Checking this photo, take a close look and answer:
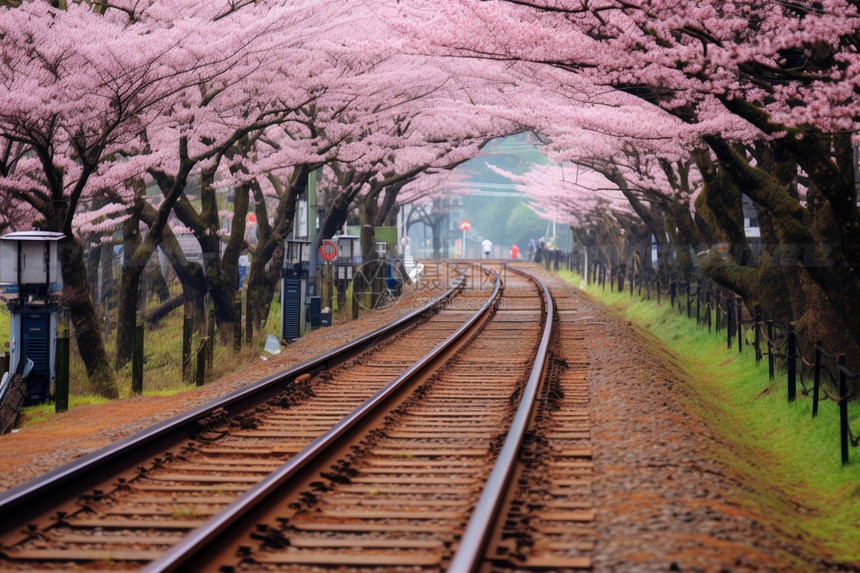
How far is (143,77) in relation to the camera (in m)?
14.3

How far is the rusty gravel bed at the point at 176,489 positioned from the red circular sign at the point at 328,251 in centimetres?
1200

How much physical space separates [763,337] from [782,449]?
12.4 feet

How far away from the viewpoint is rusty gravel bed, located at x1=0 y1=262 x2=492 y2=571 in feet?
17.2

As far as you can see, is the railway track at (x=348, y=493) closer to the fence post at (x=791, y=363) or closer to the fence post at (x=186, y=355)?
the fence post at (x=791, y=363)

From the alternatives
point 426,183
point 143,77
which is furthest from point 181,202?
point 426,183

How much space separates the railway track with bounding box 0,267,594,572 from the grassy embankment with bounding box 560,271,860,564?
1.42 meters

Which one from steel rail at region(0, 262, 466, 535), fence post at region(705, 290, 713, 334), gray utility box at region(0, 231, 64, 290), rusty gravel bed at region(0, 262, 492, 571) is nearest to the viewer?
rusty gravel bed at region(0, 262, 492, 571)

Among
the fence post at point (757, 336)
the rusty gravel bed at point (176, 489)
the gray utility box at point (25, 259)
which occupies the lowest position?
the rusty gravel bed at point (176, 489)

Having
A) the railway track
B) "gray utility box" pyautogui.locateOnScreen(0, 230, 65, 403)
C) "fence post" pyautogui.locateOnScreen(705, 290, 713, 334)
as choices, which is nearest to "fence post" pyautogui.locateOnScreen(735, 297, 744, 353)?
"fence post" pyautogui.locateOnScreen(705, 290, 713, 334)

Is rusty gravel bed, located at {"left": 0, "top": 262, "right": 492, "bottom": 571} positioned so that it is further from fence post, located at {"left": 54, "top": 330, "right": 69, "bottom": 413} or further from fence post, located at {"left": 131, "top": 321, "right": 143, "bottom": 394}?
fence post, located at {"left": 131, "top": 321, "right": 143, "bottom": 394}

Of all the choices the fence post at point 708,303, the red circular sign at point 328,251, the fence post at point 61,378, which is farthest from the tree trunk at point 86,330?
the fence post at point 708,303

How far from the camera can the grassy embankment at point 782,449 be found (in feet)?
22.7

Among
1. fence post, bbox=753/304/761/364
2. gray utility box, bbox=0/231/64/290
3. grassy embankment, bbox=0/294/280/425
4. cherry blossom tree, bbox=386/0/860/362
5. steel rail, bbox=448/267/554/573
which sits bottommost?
grassy embankment, bbox=0/294/280/425

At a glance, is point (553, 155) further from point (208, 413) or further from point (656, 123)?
point (208, 413)
